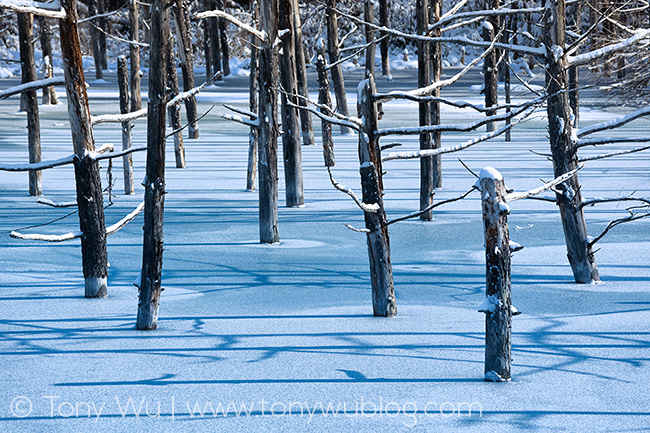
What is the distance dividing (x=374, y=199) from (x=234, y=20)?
3956 mm

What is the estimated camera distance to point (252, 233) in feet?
37.2

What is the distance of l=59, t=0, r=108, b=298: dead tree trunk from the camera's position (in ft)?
24.0

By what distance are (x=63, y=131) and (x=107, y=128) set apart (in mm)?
1382

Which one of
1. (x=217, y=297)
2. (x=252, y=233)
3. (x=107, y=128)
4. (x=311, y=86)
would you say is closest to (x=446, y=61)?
(x=311, y=86)

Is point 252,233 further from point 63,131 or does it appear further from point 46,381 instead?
point 63,131

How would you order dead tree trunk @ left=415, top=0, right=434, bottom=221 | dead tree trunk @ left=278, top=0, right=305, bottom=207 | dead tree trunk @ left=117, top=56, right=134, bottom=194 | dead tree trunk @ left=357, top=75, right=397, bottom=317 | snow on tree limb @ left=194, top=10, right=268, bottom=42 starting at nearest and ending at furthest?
dead tree trunk @ left=357, top=75, right=397, bottom=317 → snow on tree limb @ left=194, top=10, right=268, bottom=42 → dead tree trunk @ left=415, top=0, right=434, bottom=221 → dead tree trunk @ left=278, top=0, right=305, bottom=207 → dead tree trunk @ left=117, top=56, right=134, bottom=194

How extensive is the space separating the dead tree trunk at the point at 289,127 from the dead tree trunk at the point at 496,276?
7.66 meters

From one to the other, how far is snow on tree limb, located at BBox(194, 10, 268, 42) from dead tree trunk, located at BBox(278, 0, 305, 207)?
7.18 feet

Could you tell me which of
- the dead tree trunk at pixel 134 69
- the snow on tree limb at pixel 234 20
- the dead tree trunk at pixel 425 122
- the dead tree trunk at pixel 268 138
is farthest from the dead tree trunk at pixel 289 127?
the dead tree trunk at pixel 134 69

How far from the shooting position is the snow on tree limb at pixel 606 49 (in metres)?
7.70
